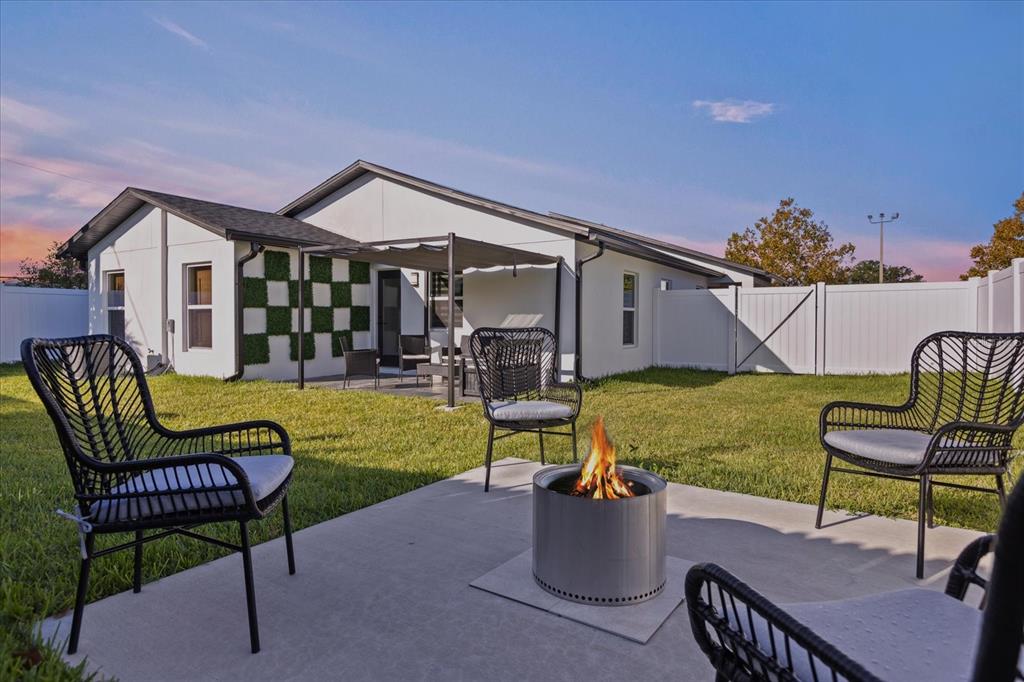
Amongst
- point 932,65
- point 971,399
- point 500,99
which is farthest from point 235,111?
point 932,65

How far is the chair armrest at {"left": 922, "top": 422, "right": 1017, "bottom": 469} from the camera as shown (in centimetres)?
264

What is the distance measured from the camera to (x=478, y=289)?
36.9ft

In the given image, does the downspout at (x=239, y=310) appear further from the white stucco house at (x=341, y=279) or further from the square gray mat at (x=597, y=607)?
the square gray mat at (x=597, y=607)

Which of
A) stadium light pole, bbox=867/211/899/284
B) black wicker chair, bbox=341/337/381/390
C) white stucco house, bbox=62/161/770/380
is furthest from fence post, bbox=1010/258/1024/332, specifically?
stadium light pole, bbox=867/211/899/284

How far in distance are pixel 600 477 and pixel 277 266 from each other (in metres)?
10.1

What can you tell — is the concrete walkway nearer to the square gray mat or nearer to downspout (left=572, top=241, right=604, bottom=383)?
the square gray mat

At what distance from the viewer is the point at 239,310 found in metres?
10.3

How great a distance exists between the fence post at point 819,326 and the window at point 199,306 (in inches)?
471

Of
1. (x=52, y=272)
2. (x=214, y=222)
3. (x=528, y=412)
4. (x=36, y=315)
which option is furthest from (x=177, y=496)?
(x=52, y=272)

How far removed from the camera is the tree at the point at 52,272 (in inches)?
1008

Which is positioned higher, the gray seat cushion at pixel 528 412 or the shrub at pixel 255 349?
the shrub at pixel 255 349

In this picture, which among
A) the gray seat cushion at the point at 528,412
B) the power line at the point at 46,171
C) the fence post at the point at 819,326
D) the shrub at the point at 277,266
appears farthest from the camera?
the power line at the point at 46,171

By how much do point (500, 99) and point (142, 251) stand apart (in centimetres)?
792

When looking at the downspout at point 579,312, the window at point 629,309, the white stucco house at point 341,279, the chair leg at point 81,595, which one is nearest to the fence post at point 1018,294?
the white stucco house at point 341,279
